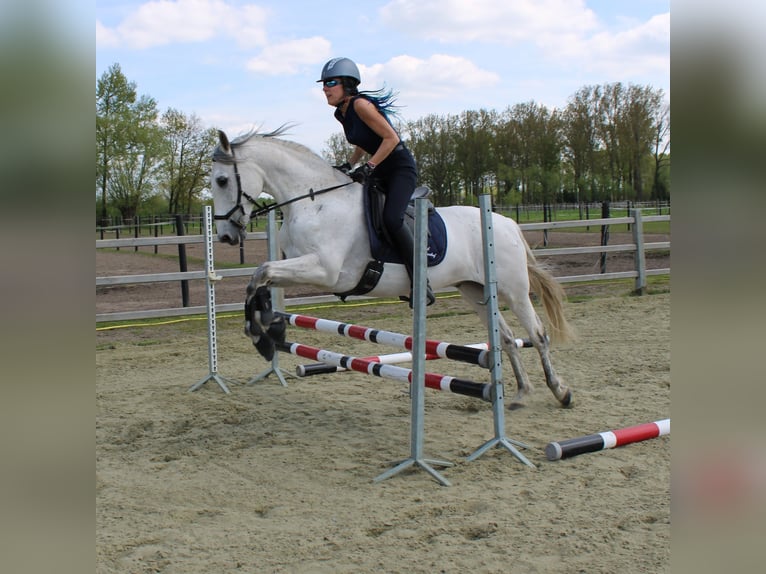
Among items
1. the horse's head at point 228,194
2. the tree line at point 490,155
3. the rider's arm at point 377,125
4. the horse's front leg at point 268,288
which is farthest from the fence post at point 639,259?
the tree line at point 490,155

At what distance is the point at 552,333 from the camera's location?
541 cm

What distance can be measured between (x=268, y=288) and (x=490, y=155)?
33390mm

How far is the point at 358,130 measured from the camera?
4.36 metres

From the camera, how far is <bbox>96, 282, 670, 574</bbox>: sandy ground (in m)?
2.70

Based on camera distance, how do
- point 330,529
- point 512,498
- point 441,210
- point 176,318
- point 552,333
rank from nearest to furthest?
point 330,529 → point 512,498 → point 441,210 → point 552,333 → point 176,318

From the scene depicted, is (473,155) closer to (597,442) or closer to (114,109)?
(114,109)

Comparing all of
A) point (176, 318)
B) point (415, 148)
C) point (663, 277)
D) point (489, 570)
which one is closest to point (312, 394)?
point (489, 570)

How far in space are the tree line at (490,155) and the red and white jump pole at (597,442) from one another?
76.3 feet

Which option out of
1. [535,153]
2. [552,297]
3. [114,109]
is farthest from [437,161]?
[552,297]

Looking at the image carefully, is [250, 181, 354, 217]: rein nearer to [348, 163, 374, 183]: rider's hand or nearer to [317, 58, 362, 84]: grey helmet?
[348, 163, 374, 183]: rider's hand

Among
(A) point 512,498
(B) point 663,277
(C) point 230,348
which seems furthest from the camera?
(B) point 663,277

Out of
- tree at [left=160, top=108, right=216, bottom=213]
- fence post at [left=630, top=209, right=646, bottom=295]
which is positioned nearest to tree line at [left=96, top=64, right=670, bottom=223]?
tree at [left=160, top=108, right=216, bottom=213]
